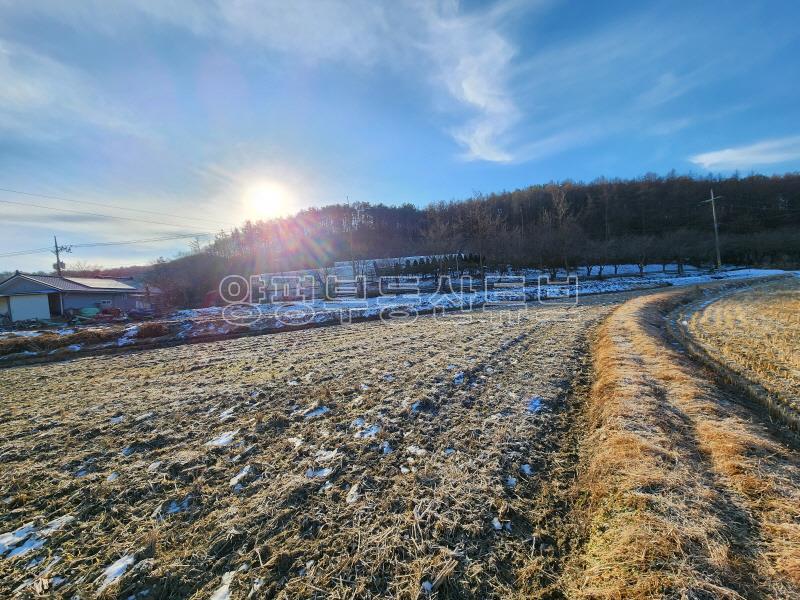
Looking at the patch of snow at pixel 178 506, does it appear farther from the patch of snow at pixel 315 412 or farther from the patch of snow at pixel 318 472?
the patch of snow at pixel 315 412

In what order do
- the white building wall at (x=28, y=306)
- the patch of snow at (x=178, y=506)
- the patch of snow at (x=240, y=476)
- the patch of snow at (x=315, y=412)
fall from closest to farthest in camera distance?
the patch of snow at (x=178, y=506), the patch of snow at (x=240, y=476), the patch of snow at (x=315, y=412), the white building wall at (x=28, y=306)

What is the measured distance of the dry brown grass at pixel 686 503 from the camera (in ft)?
7.08

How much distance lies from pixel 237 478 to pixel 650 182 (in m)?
102

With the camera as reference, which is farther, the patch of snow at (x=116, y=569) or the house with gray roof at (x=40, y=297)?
the house with gray roof at (x=40, y=297)

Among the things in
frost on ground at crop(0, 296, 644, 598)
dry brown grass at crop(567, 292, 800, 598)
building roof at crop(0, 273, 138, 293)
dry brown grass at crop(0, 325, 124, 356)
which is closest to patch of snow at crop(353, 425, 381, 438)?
frost on ground at crop(0, 296, 644, 598)

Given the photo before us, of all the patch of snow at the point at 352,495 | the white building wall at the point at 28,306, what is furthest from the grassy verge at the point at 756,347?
the white building wall at the point at 28,306

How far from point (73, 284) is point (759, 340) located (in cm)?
4739

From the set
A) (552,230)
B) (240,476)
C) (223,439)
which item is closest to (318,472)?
(240,476)

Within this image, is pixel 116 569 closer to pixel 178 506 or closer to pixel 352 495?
pixel 178 506

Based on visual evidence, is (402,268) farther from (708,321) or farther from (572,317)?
(708,321)

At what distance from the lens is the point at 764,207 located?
69438 mm

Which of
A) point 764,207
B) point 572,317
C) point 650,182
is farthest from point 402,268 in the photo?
point 764,207

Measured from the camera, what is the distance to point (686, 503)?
9.13ft

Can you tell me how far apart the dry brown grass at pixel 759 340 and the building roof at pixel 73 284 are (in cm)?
4288
